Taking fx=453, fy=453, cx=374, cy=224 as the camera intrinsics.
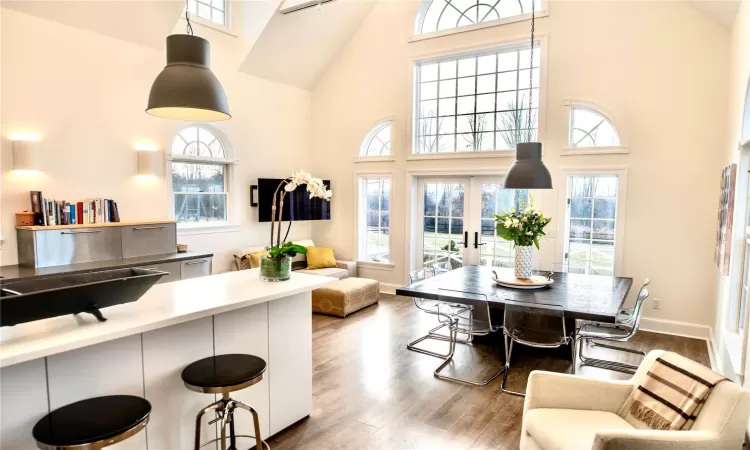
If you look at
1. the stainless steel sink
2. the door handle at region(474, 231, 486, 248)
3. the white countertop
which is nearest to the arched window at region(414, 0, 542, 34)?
the door handle at region(474, 231, 486, 248)

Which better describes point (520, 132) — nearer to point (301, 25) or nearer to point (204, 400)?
point (301, 25)

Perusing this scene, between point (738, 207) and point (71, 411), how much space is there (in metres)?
4.45

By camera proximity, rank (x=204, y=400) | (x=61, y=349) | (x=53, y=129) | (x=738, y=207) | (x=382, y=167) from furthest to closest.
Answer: (x=382, y=167), (x=53, y=129), (x=738, y=207), (x=204, y=400), (x=61, y=349)

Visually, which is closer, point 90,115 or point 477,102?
point 90,115

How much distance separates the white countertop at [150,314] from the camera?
173 centimetres

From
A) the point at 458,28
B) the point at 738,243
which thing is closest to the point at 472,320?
the point at 738,243

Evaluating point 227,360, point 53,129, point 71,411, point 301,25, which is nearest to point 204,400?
point 227,360

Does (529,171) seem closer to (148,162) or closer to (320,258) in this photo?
(320,258)

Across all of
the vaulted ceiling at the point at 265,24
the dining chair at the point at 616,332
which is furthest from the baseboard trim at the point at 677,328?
the vaulted ceiling at the point at 265,24

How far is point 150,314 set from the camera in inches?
84.8

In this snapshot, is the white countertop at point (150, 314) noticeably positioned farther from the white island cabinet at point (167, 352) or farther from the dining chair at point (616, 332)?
the dining chair at point (616, 332)

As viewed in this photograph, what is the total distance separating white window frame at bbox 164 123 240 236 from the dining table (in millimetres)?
3432

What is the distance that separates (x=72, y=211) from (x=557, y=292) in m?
5.03

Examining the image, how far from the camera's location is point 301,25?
21.9ft
